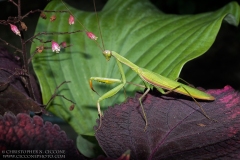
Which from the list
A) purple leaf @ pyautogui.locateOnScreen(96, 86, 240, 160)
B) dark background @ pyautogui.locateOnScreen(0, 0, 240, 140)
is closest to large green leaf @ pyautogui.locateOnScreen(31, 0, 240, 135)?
purple leaf @ pyautogui.locateOnScreen(96, 86, 240, 160)

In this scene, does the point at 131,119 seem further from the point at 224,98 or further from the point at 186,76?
the point at 186,76

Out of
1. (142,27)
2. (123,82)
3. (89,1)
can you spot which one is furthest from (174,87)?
(89,1)

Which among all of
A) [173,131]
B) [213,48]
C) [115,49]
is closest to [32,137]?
[173,131]

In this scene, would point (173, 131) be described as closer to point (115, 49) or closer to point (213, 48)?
point (115, 49)

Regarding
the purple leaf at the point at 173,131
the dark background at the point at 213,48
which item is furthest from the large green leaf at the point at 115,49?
the dark background at the point at 213,48

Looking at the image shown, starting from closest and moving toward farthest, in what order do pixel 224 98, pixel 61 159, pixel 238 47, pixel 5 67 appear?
pixel 61 159
pixel 224 98
pixel 5 67
pixel 238 47

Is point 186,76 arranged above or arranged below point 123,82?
below

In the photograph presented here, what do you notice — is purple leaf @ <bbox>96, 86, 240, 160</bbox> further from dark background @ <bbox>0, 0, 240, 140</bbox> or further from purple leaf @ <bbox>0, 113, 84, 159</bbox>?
dark background @ <bbox>0, 0, 240, 140</bbox>
